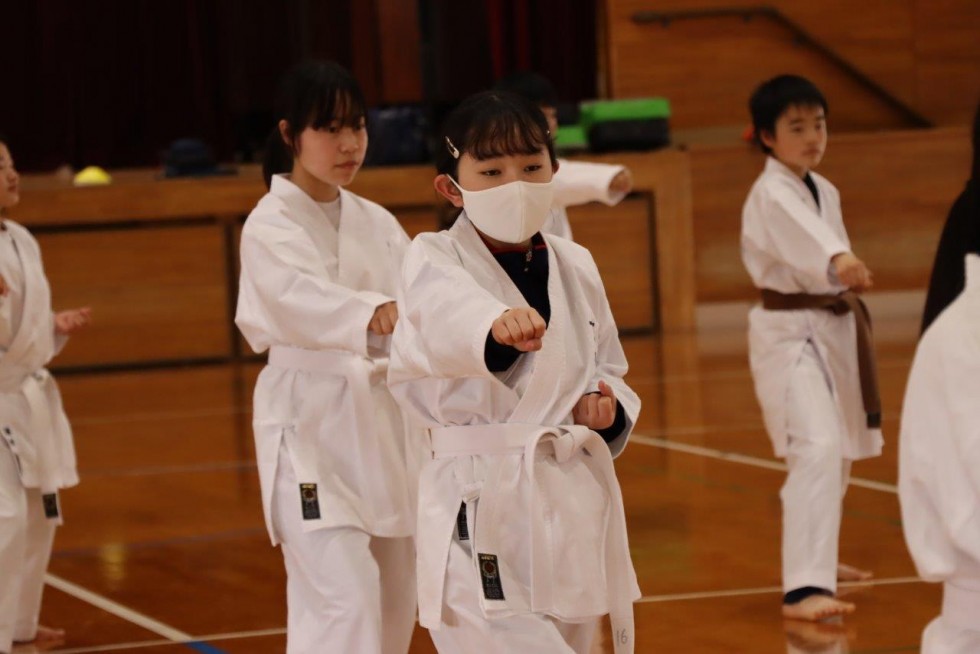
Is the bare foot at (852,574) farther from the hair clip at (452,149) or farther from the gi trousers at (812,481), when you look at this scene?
the hair clip at (452,149)

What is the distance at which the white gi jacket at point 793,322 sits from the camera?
4562mm

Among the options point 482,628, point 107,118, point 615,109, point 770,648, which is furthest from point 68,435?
point 107,118

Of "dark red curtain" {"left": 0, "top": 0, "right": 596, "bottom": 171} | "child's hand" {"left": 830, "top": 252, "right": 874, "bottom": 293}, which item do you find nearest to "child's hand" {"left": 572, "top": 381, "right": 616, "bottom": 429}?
"child's hand" {"left": 830, "top": 252, "right": 874, "bottom": 293}

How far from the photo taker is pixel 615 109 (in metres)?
11.2

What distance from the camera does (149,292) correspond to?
36.0ft

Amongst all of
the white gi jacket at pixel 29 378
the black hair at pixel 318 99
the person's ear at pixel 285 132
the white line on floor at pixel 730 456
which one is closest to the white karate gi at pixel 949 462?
the black hair at pixel 318 99

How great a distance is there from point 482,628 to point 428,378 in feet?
1.39

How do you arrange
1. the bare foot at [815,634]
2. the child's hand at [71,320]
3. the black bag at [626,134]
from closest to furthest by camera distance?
the bare foot at [815,634] < the child's hand at [71,320] < the black bag at [626,134]

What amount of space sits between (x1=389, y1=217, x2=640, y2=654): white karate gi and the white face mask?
0.07m

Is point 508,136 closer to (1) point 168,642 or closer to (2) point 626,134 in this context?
(1) point 168,642

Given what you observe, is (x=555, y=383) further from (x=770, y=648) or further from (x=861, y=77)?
(x=861, y=77)

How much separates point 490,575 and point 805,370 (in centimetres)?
214

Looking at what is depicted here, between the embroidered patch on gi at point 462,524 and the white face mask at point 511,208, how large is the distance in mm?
458

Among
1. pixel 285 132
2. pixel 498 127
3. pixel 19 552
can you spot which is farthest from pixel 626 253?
pixel 498 127
